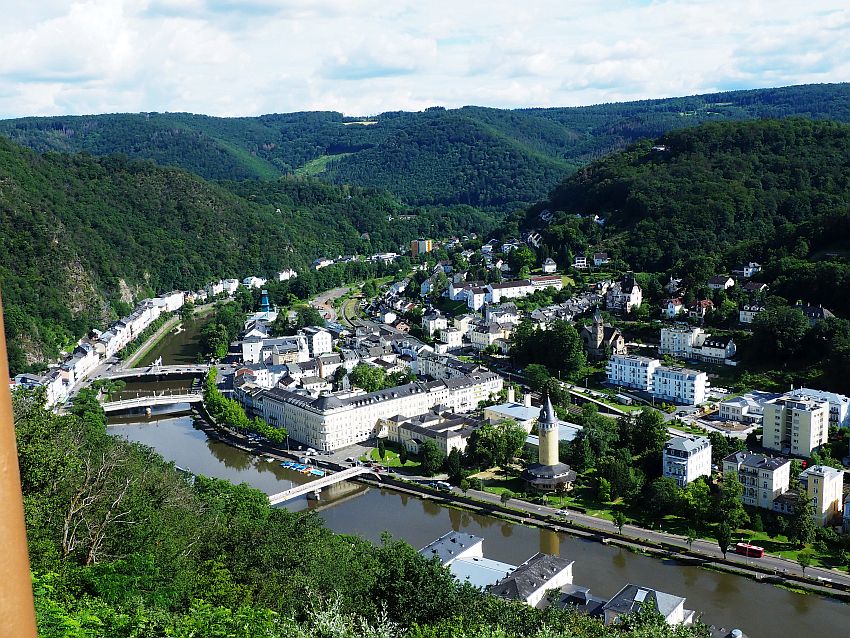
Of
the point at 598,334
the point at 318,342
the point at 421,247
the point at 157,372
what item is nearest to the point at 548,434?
the point at 598,334

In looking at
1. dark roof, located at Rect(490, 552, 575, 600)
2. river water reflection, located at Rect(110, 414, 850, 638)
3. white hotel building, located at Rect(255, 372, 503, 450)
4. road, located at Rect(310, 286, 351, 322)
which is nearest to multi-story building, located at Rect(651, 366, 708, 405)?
white hotel building, located at Rect(255, 372, 503, 450)

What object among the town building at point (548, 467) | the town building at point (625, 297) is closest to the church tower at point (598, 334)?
→ the town building at point (625, 297)

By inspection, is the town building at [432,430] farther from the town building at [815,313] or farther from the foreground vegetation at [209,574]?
the town building at [815,313]

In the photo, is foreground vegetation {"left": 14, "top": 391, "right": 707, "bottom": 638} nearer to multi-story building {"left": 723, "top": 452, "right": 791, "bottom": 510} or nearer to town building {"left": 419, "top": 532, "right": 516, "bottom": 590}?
town building {"left": 419, "top": 532, "right": 516, "bottom": 590}

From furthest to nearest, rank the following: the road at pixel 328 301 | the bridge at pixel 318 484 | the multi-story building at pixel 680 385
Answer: the road at pixel 328 301, the multi-story building at pixel 680 385, the bridge at pixel 318 484

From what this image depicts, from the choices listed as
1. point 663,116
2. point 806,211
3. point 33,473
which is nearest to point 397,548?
point 33,473

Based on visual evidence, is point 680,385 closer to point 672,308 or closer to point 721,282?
point 672,308
